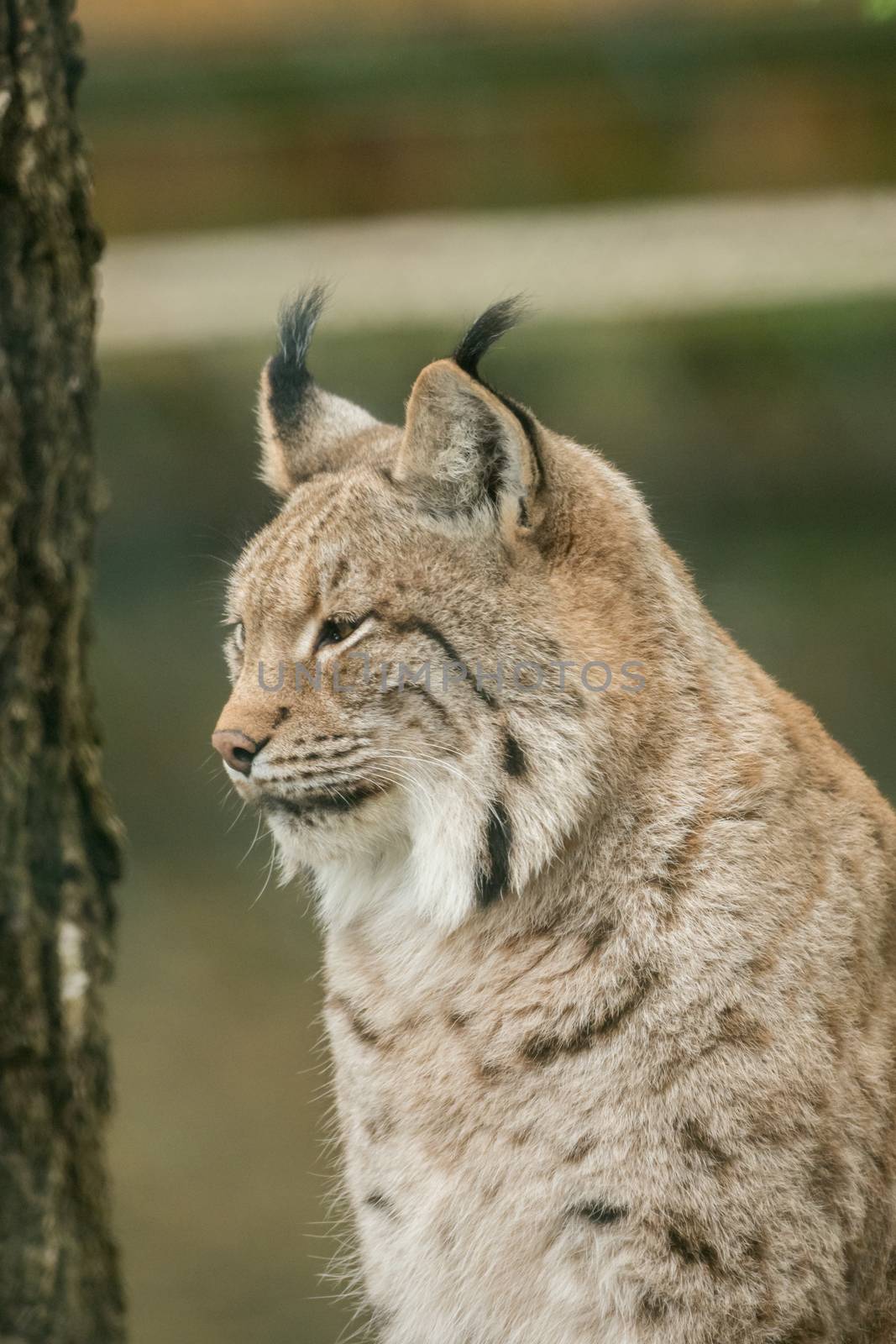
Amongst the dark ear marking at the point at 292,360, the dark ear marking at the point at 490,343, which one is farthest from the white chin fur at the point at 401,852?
the dark ear marking at the point at 292,360

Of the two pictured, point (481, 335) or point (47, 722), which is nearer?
point (481, 335)

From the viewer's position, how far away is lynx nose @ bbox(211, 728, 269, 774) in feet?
9.11

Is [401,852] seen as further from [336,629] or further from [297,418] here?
[297,418]

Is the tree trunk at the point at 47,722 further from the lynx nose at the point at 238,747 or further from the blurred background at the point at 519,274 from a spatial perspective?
the blurred background at the point at 519,274

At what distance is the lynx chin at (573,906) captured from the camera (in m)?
2.70

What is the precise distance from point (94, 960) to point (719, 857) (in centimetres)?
133

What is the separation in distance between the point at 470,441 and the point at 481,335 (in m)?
0.19

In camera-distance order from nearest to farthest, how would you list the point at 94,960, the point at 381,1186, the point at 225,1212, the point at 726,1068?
the point at 726,1068 → the point at 381,1186 → the point at 94,960 → the point at 225,1212

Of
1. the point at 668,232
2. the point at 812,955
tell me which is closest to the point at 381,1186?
the point at 812,955

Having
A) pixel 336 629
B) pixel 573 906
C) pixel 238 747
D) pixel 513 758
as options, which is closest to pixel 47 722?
pixel 238 747

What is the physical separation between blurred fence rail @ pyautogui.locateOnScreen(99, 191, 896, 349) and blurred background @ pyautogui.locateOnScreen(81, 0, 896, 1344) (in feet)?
0.04

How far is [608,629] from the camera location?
9.33 ft

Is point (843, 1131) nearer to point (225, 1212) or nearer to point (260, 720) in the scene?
point (260, 720)

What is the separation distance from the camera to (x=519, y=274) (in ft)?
21.8
